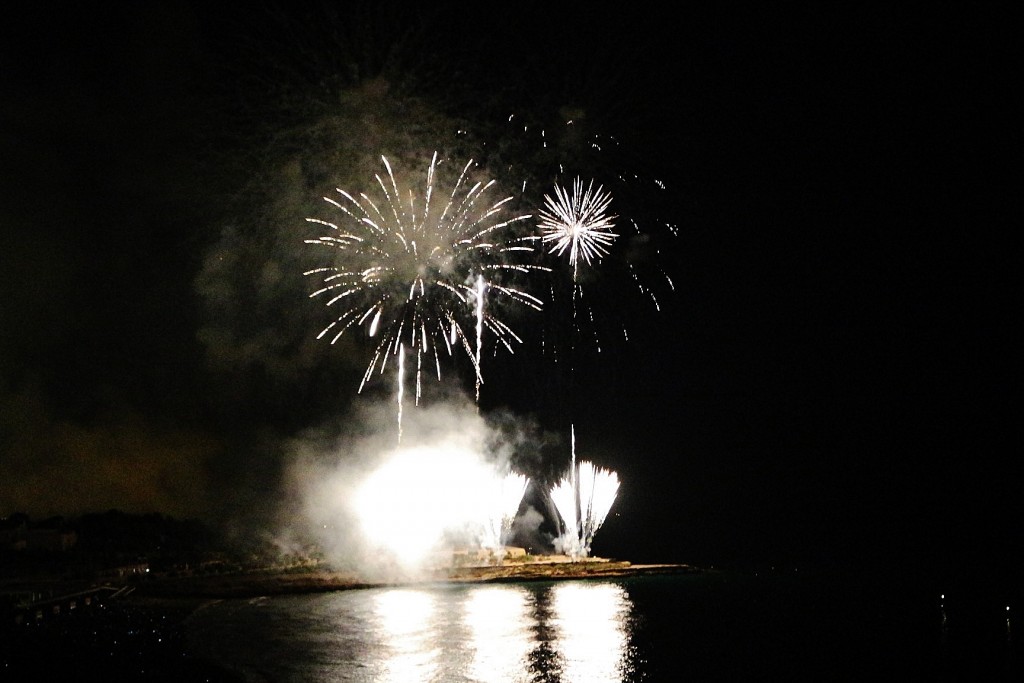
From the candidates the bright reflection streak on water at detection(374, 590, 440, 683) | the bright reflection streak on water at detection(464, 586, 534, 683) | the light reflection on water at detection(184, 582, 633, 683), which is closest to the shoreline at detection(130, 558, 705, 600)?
the light reflection on water at detection(184, 582, 633, 683)

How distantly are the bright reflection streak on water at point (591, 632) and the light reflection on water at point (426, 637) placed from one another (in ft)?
0.14

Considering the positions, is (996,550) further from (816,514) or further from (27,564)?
(27,564)

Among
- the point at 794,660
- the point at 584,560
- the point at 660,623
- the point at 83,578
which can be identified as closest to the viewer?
the point at 794,660

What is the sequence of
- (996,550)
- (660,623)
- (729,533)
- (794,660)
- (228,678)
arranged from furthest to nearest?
1. (729,533)
2. (996,550)
3. (660,623)
4. (794,660)
5. (228,678)

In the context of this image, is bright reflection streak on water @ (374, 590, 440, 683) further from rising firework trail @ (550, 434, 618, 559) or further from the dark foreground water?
rising firework trail @ (550, 434, 618, 559)

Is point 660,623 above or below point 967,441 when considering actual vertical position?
below

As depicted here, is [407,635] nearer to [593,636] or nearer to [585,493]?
[593,636]

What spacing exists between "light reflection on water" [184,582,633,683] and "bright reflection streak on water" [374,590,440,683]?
0.04 meters

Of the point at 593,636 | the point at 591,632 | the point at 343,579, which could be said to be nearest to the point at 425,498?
the point at 343,579

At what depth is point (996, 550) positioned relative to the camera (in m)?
98.2

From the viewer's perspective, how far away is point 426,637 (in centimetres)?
2666

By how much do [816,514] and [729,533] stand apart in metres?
17.1

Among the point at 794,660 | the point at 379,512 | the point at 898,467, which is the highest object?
the point at 898,467

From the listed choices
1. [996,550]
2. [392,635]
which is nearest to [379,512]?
[392,635]
